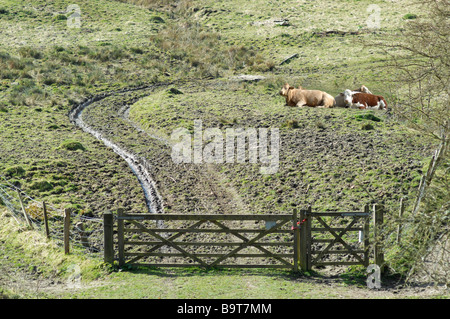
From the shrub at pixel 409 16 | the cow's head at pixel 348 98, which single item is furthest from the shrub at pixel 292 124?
the shrub at pixel 409 16

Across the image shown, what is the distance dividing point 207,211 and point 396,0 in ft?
129

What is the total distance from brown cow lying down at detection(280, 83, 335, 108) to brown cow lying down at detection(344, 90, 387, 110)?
115 centimetres

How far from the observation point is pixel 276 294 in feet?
33.8

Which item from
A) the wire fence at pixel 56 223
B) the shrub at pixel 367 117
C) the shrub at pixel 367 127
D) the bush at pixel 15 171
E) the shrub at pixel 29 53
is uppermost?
the shrub at pixel 29 53

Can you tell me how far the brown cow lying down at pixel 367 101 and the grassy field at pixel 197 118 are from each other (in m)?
0.97

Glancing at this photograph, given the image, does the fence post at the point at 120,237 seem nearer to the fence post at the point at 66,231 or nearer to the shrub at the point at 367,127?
the fence post at the point at 66,231

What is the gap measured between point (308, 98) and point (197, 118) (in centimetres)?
588

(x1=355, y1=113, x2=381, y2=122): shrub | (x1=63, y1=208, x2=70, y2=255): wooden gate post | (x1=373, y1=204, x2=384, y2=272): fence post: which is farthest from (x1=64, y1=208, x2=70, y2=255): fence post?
(x1=355, y1=113, x2=381, y2=122): shrub

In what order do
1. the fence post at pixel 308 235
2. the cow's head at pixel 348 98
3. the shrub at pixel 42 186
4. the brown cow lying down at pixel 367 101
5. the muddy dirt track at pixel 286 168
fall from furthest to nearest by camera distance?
the cow's head at pixel 348 98 < the brown cow lying down at pixel 367 101 < the shrub at pixel 42 186 < the muddy dirt track at pixel 286 168 < the fence post at pixel 308 235

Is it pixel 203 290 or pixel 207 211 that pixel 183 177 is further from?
pixel 203 290

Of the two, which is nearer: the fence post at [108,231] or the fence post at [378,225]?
the fence post at [378,225]

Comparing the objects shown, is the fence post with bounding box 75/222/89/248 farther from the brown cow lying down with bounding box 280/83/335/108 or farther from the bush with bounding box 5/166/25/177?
the brown cow lying down with bounding box 280/83/335/108

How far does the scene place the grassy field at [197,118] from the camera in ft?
40.3

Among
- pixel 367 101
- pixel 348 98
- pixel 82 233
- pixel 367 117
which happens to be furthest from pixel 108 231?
pixel 367 101
